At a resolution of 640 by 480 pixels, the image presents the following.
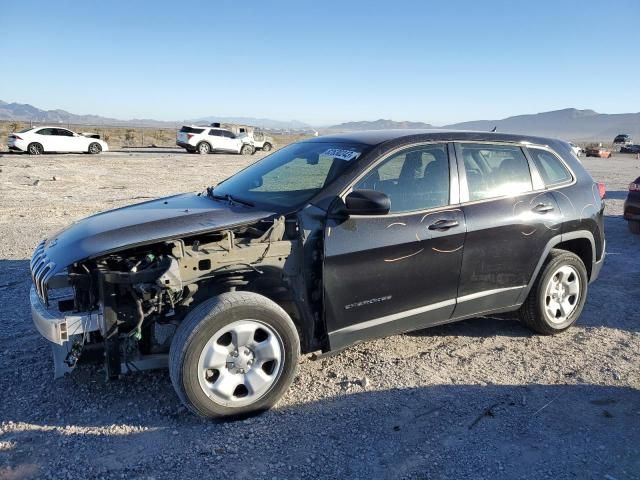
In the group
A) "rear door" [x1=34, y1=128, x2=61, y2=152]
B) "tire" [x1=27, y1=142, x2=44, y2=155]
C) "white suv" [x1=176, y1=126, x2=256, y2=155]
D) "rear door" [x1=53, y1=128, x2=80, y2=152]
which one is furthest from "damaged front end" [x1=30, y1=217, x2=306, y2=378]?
"white suv" [x1=176, y1=126, x2=256, y2=155]

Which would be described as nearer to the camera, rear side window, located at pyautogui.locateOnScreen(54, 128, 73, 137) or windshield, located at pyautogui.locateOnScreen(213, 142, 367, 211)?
windshield, located at pyautogui.locateOnScreen(213, 142, 367, 211)

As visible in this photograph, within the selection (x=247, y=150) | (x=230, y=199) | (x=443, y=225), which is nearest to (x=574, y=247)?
(x=443, y=225)

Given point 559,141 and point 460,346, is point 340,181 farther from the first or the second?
point 559,141

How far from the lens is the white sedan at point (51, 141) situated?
79.5 feet

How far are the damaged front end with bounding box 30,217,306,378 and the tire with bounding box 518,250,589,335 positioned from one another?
231cm

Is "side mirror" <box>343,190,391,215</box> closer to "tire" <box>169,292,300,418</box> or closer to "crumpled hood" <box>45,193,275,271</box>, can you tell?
"crumpled hood" <box>45,193,275,271</box>

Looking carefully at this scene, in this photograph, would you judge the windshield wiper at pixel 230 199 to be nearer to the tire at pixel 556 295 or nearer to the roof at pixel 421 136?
the roof at pixel 421 136

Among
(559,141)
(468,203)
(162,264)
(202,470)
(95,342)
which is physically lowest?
(202,470)

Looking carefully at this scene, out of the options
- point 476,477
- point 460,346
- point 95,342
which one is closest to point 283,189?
point 95,342

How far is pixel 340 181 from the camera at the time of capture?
375 centimetres

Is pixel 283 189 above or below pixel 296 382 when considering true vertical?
above

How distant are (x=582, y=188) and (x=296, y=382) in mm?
3224

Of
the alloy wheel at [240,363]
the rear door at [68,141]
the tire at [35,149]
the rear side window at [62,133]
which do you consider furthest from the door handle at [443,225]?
the rear side window at [62,133]

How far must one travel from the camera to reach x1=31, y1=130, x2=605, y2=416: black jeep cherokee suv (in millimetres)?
3209
